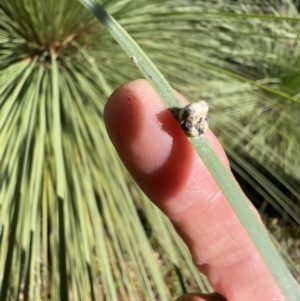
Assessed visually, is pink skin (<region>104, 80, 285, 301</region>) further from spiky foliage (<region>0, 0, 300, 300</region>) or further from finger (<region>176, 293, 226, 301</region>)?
spiky foliage (<region>0, 0, 300, 300</region>)

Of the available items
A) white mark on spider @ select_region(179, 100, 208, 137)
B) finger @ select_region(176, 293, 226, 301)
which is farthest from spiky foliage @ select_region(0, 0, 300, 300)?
white mark on spider @ select_region(179, 100, 208, 137)

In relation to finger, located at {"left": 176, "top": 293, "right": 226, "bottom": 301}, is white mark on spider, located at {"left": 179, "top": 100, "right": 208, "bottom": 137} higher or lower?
higher

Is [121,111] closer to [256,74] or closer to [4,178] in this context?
[4,178]

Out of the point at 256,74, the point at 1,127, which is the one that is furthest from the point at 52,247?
the point at 256,74

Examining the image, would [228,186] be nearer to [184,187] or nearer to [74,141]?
[184,187]

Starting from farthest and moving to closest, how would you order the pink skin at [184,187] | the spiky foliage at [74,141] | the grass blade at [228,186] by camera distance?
the spiky foliage at [74,141]
the pink skin at [184,187]
the grass blade at [228,186]

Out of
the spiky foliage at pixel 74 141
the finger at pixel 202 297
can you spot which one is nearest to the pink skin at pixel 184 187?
the finger at pixel 202 297

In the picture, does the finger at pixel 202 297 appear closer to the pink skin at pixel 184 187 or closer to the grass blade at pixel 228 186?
the pink skin at pixel 184 187
